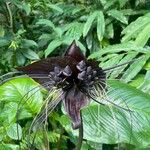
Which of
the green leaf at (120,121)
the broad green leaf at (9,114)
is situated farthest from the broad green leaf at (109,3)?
the green leaf at (120,121)

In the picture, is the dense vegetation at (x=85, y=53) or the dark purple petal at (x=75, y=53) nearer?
the dark purple petal at (x=75, y=53)

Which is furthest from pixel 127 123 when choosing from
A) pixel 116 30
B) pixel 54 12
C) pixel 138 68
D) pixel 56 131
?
pixel 54 12

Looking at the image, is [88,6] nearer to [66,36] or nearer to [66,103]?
[66,36]

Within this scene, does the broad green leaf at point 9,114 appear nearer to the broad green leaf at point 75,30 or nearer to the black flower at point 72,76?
the black flower at point 72,76

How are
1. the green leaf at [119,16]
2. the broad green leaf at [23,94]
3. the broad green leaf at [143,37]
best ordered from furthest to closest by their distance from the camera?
the green leaf at [119,16] < the broad green leaf at [143,37] < the broad green leaf at [23,94]

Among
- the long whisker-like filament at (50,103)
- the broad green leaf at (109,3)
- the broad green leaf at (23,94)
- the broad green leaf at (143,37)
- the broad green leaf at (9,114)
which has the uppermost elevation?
the long whisker-like filament at (50,103)

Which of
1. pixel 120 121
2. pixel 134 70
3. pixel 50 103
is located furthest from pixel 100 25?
pixel 50 103

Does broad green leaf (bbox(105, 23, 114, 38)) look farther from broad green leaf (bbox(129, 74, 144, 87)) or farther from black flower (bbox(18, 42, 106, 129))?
black flower (bbox(18, 42, 106, 129))
